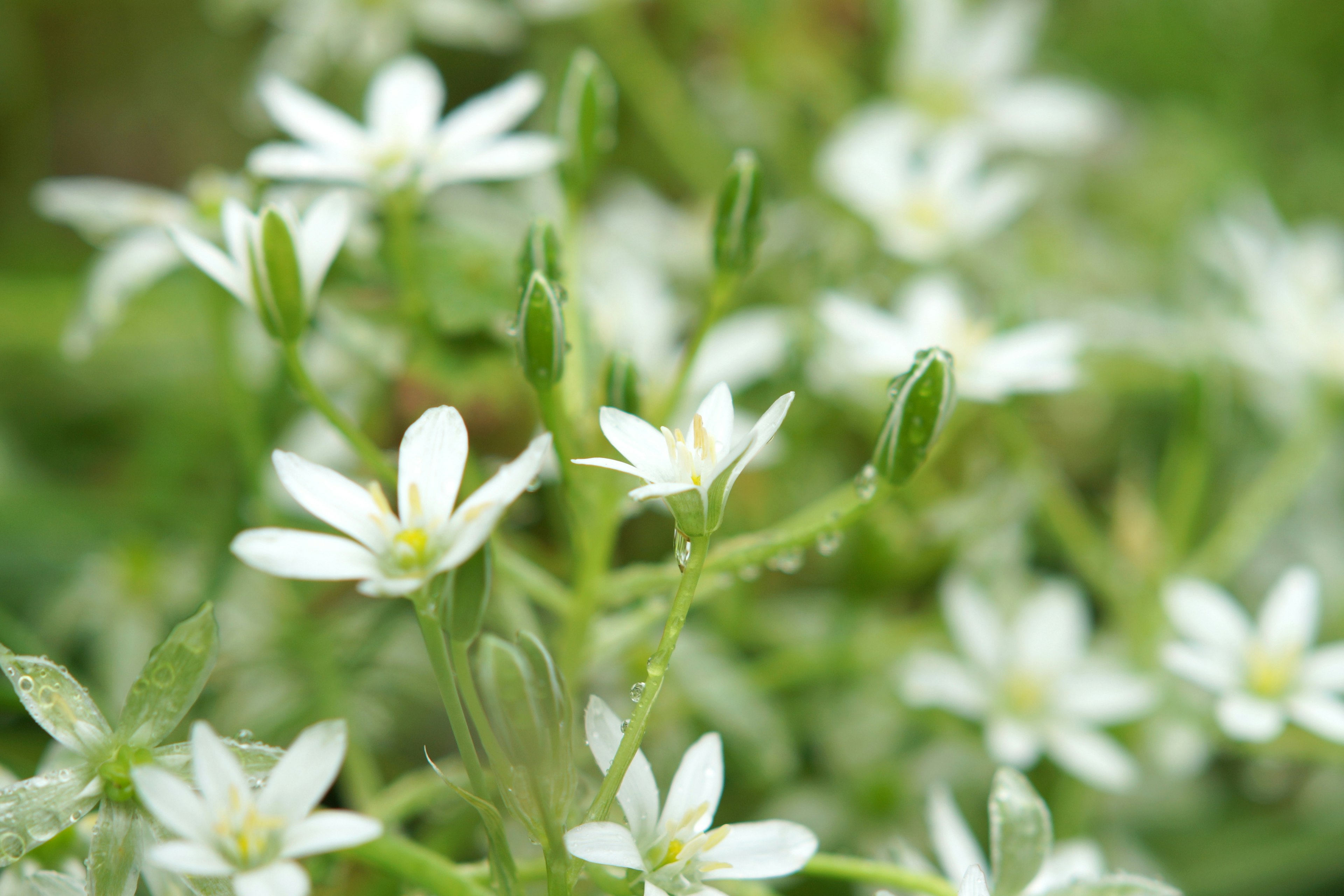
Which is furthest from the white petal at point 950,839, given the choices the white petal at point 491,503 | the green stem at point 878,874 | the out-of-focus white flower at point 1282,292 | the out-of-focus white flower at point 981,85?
the out-of-focus white flower at point 981,85

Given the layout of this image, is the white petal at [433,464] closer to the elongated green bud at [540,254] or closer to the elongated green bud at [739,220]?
the elongated green bud at [540,254]

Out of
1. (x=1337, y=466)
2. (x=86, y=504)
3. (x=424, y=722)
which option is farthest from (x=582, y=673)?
(x=1337, y=466)

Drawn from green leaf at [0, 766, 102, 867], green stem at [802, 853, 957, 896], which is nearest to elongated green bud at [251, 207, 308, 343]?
green leaf at [0, 766, 102, 867]

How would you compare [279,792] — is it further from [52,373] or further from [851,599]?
[52,373]

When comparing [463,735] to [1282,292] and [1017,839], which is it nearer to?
[1017,839]

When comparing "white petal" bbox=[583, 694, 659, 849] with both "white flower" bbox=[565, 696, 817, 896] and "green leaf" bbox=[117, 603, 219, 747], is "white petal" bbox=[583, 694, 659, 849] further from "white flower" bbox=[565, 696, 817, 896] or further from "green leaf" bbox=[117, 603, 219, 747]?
"green leaf" bbox=[117, 603, 219, 747]
